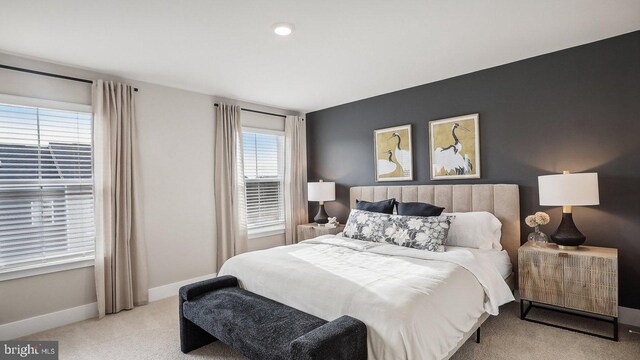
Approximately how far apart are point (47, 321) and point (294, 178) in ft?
10.9

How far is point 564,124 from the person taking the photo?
306cm

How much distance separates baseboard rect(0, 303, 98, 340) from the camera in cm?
280

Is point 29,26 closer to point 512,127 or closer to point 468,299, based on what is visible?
point 468,299

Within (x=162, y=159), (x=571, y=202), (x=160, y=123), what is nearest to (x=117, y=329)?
(x=162, y=159)

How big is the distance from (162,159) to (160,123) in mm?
424

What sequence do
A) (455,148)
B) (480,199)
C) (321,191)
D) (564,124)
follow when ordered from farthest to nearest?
(321,191), (455,148), (480,199), (564,124)

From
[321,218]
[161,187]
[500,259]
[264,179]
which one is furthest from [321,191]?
[500,259]

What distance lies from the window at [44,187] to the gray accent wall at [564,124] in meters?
3.72

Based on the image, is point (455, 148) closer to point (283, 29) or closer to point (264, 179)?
point (283, 29)

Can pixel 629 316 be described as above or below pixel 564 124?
below

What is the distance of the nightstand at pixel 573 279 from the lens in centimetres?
252

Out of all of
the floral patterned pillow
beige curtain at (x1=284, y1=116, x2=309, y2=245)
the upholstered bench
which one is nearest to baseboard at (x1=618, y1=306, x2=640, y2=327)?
the floral patterned pillow

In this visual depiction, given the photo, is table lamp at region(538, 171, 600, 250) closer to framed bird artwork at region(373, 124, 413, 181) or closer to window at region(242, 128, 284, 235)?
framed bird artwork at region(373, 124, 413, 181)

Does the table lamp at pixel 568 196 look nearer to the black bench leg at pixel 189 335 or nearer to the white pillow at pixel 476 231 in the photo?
the white pillow at pixel 476 231
